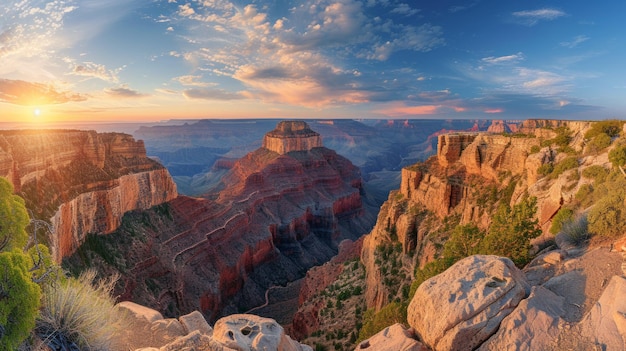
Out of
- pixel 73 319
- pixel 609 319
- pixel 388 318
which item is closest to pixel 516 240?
pixel 609 319

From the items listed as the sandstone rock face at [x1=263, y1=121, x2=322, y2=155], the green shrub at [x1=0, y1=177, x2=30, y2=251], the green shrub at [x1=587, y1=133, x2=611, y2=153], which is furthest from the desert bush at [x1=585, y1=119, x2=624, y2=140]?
the sandstone rock face at [x1=263, y1=121, x2=322, y2=155]

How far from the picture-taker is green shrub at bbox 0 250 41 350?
368 inches

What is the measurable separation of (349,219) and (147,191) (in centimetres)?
6734

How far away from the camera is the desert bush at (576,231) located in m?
14.6

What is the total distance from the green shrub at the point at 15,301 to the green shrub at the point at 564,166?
91.4ft

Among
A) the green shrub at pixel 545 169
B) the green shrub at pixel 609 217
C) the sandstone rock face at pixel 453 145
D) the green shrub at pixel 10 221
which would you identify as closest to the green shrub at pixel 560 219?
the green shrub at pixel 609 217

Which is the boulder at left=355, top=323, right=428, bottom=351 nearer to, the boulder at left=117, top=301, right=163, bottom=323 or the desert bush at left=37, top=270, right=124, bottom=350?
the desert bush at left=37, top=270, right=124, bottom=350

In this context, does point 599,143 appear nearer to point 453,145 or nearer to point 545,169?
point 545,169

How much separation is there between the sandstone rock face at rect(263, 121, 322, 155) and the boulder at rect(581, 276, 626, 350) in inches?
4368

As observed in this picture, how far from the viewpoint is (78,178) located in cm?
4147

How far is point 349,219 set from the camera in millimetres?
106750

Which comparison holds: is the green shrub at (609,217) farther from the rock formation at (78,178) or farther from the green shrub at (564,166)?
the rock formation at (78,178)

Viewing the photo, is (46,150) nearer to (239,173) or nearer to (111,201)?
(111,201)

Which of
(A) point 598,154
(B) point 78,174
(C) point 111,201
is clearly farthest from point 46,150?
(A) point 598,154
